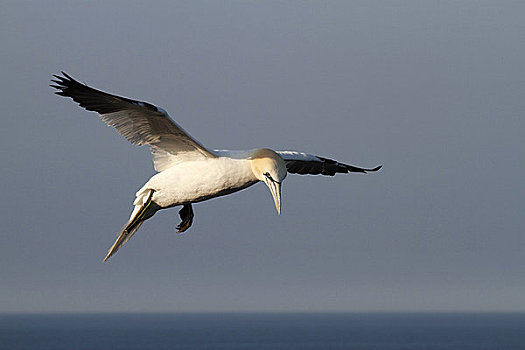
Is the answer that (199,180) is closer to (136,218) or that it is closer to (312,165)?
(136,218)

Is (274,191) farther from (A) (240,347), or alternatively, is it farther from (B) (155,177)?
(A) (240,347)

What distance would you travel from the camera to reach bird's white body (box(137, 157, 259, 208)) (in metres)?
16.0

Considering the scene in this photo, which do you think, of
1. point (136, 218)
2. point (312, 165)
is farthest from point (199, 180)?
point (312, 165)

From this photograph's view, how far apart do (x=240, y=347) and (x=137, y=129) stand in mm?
163854

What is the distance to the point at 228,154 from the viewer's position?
16.4m

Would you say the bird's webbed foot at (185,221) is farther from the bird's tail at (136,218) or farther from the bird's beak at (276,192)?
the bird's beak at (276,192)

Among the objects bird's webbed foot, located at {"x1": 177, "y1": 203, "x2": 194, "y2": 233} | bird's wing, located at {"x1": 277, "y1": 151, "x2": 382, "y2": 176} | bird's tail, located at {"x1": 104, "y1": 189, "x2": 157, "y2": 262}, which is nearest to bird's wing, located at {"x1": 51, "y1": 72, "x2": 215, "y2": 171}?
bird's tail, located at {"x1": 104, "y1": 189, "x2": 157, "y2": 262}

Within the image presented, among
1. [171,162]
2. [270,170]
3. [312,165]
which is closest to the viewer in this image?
[270,170]

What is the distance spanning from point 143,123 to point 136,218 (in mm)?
1882

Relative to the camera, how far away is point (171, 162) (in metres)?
17.0

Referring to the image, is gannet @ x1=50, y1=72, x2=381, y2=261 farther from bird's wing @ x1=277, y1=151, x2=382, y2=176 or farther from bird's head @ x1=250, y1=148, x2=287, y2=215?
bird's wing @ x1=277, y1=151, x2=382, y2=176

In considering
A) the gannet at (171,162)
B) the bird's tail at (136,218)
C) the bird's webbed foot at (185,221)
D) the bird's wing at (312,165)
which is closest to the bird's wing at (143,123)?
the gannet at (171,162)

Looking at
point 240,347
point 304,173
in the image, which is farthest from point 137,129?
point 240,347

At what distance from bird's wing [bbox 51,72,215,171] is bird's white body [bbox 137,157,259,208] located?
0.69 ft
